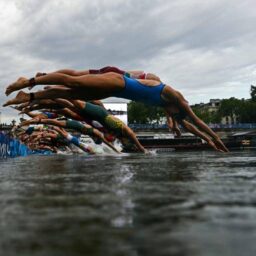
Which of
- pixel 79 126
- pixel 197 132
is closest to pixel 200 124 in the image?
pixel 197 132

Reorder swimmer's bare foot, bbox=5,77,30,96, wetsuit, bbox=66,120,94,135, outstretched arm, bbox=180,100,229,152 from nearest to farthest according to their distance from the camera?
swimmer's bare foot, bbox=5,77,30,96, outstretched arm, bbox=180,100,229,152, wetsuit, bbox=66,120,94,135

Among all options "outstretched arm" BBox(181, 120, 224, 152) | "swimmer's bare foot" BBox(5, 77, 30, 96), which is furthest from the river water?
"outstretched arm" BBox(181, 120, 224, 152)

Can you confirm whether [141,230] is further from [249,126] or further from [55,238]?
[249,126]

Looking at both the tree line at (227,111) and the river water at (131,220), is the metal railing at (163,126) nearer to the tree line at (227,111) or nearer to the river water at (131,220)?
the tree line at (227,111)

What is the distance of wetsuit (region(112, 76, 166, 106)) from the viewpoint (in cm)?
988

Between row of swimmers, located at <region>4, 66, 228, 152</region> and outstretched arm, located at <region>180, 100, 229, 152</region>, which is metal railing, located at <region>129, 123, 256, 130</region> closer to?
row of swimmers, located at <region>4, 66, 228, 152</region>

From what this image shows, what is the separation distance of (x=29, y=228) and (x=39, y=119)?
20.7 meters

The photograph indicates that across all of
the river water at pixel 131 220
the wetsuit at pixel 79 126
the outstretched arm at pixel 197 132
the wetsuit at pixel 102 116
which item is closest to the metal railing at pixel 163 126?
the wetsuit at pixel 79 126

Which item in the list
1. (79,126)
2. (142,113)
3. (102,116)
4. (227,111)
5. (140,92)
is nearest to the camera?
(140,92)

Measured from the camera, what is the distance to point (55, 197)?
3533 millimetres

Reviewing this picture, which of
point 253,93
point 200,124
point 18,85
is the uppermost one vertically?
point 253,93

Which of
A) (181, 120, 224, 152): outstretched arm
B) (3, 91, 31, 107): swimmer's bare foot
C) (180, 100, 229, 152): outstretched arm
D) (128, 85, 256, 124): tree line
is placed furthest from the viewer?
(128, 85, 256, 124): tree line

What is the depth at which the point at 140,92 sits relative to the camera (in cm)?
1016

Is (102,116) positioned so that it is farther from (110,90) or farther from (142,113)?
(142,113)
